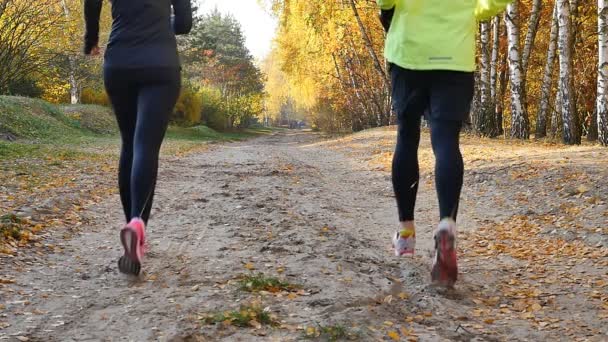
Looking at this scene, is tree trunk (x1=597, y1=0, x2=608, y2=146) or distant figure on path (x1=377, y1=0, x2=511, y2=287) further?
tree trunk (x1=597, y1=0, x2=608, y2=146)

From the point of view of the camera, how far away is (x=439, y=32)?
2947 millimetres

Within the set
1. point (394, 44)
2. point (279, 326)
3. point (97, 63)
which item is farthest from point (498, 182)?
point (97, 63)

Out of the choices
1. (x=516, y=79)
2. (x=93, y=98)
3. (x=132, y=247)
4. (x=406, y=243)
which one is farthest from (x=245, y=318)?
(x=93, y=98)

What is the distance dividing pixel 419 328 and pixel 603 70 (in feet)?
33.7

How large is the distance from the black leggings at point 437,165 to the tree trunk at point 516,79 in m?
12.3

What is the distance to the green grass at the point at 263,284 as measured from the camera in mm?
2912

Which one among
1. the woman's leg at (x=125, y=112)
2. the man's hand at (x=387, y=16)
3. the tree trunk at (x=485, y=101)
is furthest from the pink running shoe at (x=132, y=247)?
the tree trunk at (x=485, y=101)

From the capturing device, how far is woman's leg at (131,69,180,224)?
3.23 m

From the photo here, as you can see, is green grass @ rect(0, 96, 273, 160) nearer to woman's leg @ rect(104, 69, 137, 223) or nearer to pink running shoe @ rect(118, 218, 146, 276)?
woman's leg @ rect(104, 69, 137, 223)

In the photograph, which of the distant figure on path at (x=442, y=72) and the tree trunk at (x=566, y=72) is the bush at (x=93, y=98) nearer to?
the tree trunk at (x=566, y=72)

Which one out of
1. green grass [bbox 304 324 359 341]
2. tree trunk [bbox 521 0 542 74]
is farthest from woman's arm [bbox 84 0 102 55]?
tree trunk [bbox 521 0 542 74]

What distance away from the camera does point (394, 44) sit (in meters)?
3.09

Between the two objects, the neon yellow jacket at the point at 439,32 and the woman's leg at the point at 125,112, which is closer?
the neon yellow jacket at the point at 439,32

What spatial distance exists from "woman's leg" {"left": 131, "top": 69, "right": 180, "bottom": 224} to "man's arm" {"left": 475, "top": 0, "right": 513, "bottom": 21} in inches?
65.1
